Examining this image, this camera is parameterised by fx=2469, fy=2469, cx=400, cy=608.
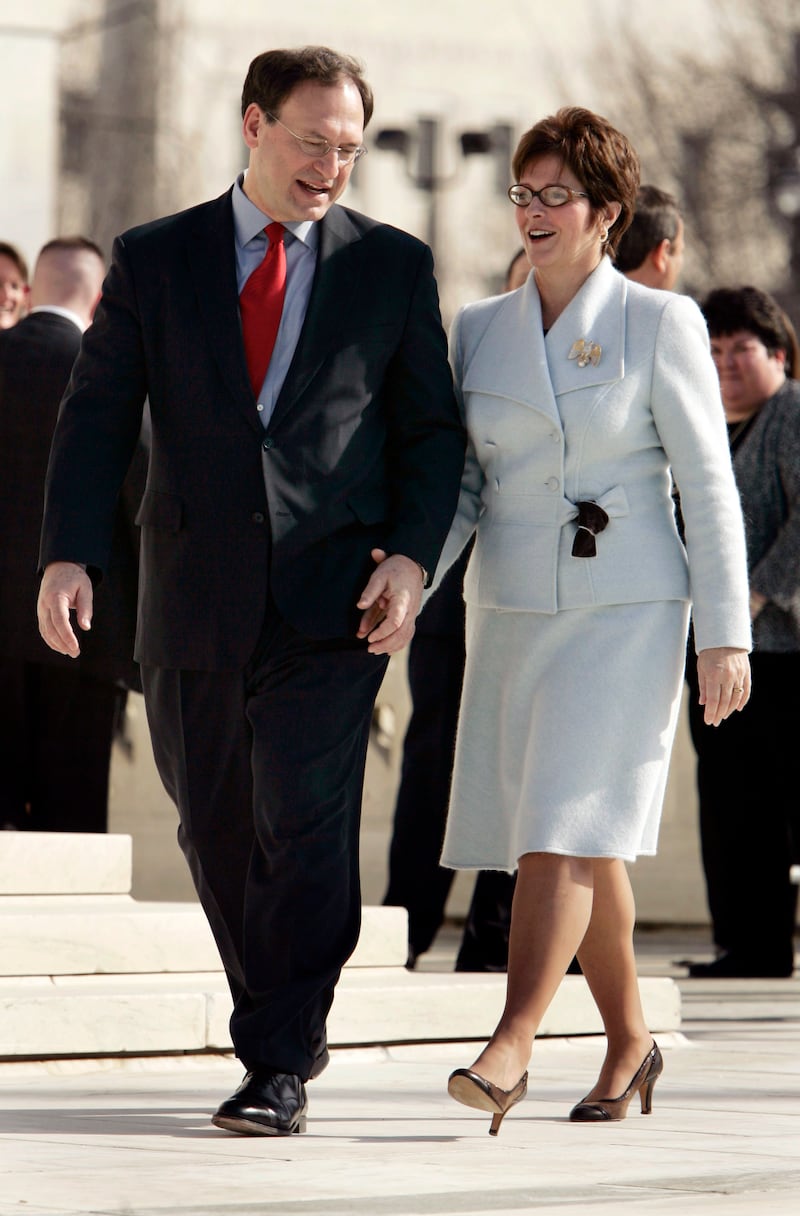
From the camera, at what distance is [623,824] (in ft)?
14.4

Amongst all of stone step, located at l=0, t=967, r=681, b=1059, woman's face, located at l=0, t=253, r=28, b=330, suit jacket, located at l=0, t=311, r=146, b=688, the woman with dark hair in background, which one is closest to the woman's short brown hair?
stone step, located at l=0, t=967, r=681, b=1059

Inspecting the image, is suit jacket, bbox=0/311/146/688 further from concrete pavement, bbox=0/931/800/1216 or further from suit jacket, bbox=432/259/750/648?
suit jacket, bbox=432/259/750/648

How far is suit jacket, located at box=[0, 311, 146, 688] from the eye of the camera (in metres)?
6.95

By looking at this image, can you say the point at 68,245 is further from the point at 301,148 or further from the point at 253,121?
the point at 301,148

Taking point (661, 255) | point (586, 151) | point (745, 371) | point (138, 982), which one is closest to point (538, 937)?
point (586, 151)

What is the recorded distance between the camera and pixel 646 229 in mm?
6453

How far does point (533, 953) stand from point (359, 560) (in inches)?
29.8

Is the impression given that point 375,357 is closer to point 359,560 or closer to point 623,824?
point 359,560

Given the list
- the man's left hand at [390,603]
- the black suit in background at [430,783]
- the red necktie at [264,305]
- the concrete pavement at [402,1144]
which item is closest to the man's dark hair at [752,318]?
the black suit in background at [430,783]

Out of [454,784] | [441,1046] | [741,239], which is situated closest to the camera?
[454,784]

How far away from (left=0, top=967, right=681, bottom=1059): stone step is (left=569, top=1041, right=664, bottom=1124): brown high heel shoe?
1158 millimetres

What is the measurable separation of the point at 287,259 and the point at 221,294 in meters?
0.16

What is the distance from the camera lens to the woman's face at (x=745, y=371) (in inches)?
298

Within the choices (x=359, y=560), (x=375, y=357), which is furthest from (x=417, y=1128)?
(x=375, y=357)
